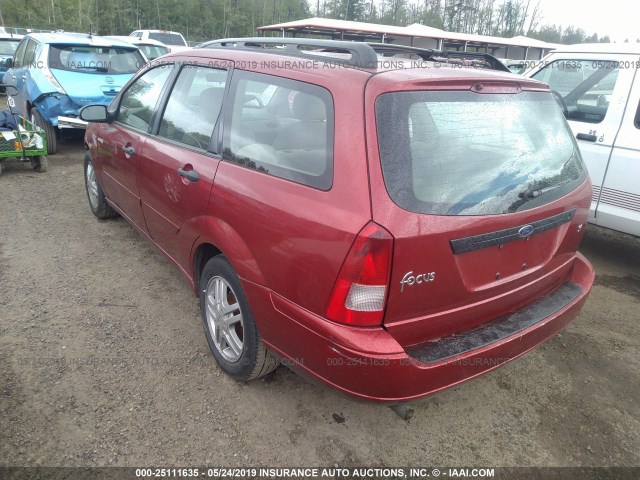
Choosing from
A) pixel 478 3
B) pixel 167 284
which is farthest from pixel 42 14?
pixel 167 284

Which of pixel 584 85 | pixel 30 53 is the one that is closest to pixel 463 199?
pixel 584 85

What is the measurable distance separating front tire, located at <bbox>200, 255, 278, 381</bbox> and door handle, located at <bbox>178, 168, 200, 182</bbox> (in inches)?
18.2

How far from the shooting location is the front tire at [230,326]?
96.2 inches

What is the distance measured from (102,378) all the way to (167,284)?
1180mm

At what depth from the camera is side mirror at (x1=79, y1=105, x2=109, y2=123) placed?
12.8 ft

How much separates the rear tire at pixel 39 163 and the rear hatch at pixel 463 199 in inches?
245

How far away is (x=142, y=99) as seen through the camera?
12.0ft

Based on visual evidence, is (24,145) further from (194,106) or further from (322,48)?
(322,48)

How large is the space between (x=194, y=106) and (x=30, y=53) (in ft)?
23.0

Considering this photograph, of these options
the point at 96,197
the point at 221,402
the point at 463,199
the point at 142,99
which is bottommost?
the point at 221,402

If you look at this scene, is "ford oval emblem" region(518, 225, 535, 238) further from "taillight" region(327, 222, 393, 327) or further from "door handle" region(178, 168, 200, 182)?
"door handle" region(178, 168, 200, 182)

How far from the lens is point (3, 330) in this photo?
3.04 m

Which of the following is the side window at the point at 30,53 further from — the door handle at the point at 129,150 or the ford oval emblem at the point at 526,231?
the ford oval emblem at the point at 526,231

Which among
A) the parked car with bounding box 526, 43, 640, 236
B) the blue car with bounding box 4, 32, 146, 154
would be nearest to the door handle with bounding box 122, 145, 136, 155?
the parked car with bounding box 526, 43, 640, 236
